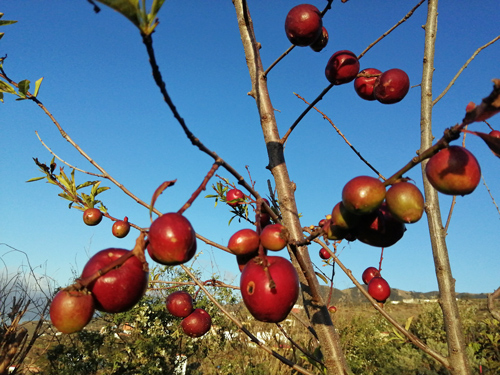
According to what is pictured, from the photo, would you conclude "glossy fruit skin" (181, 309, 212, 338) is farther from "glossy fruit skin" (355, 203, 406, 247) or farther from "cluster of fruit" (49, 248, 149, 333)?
"glossy fruit skin" (355, 203, 406, 247)

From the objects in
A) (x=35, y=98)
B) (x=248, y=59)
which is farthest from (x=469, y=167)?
(x=35, y=98)

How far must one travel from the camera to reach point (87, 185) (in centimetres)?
233

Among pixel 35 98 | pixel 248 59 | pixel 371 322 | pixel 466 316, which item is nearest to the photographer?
pixel 248 59

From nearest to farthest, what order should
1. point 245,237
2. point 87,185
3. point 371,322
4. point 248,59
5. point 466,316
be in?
1. point 245,237
2. point 248,59
3. point 87,185
4. point 466,316
5. point 371,322

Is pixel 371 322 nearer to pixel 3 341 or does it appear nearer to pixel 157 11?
pixel 3 341

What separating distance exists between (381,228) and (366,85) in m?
0.79

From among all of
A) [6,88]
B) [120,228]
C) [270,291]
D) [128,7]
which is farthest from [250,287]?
[6,88]

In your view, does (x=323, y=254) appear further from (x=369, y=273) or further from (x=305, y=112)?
(x=305, y=112)

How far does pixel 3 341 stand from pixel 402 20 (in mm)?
4222

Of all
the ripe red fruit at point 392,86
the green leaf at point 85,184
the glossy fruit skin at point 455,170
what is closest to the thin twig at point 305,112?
the ripe red fruit at point 392,86

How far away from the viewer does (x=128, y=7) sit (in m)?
0.55

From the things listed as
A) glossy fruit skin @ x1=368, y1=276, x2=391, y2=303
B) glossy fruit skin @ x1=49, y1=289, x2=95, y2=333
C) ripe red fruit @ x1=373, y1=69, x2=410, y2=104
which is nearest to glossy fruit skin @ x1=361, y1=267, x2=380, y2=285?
glossy fruit skin @ x1=368, y1=276, x2=391, y2=303

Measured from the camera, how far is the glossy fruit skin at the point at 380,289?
1857mm

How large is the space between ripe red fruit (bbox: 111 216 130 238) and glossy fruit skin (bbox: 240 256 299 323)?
3.47 feet
